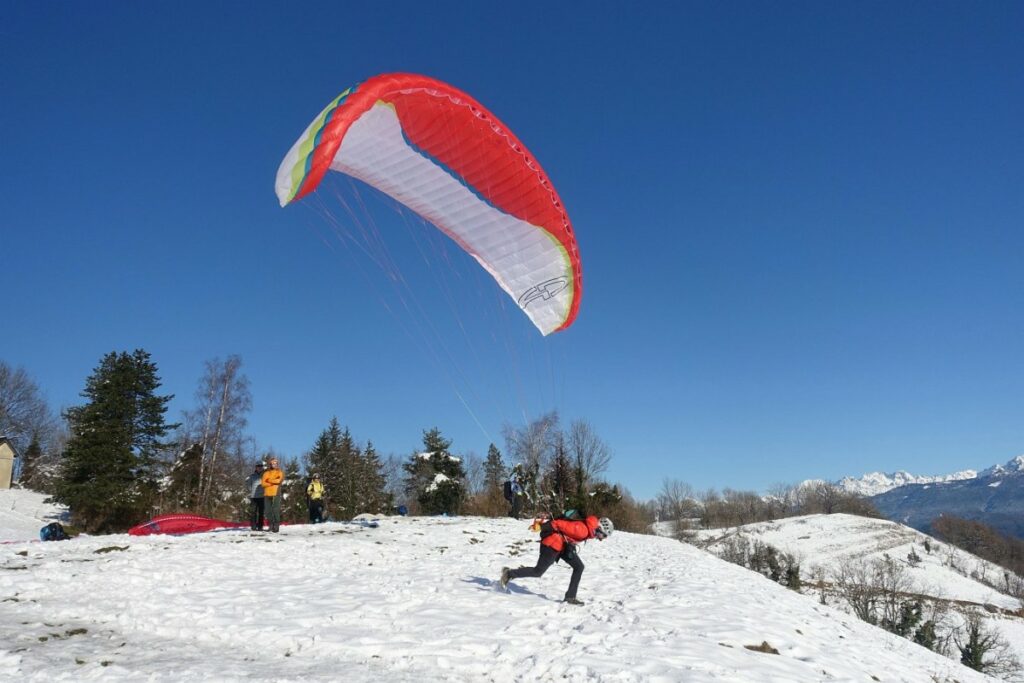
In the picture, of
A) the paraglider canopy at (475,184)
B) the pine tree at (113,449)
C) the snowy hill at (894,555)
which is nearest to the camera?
the paraglider canopy at (475,184)

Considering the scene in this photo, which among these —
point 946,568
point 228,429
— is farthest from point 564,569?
point 946,568

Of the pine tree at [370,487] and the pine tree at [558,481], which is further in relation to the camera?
the pine tree at [370,487]

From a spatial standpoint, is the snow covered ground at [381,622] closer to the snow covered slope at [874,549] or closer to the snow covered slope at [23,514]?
the snow covered slope at [23,514]

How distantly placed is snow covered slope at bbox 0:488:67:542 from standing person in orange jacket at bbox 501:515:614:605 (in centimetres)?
2488

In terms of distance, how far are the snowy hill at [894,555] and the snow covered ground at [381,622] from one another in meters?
55.3

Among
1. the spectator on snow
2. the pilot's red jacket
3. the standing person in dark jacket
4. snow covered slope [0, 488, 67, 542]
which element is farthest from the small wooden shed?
the pilot's red jacket

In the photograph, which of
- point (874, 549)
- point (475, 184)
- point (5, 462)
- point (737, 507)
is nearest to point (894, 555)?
point (874, 549)

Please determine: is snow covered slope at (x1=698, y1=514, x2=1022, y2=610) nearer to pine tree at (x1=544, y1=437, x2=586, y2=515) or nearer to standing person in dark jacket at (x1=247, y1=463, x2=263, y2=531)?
pine tree at (x1=544, y1=437, x2=586, y2=515)

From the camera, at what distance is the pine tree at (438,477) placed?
1090 inches

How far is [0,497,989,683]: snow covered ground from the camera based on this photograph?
5762 mm

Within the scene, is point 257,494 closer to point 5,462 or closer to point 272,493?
point 272,493

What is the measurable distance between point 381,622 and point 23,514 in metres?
32.5

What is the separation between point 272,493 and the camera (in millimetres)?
14336

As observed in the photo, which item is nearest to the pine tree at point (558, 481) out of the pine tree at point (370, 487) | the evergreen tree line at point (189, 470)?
the evergreen tree line at point (189, 470)
